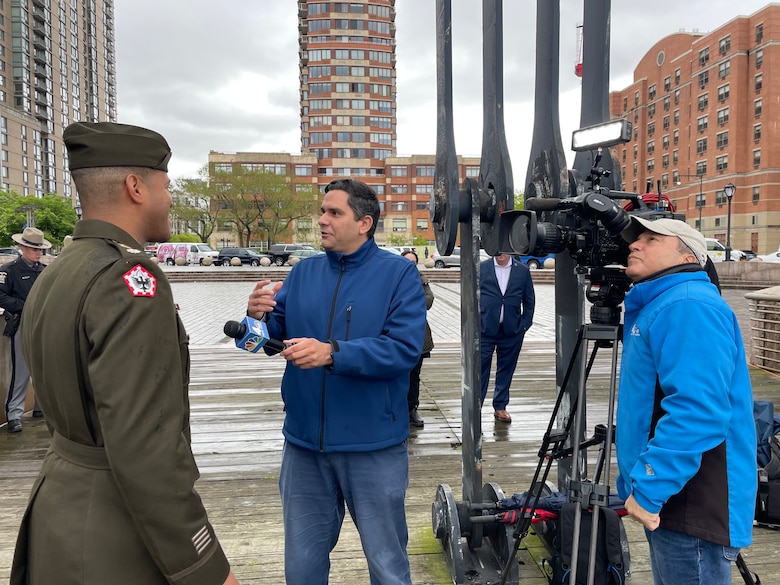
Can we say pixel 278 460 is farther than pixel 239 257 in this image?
No

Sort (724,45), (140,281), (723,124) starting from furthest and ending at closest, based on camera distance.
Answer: (723,124)
(724,45)
(140,281)

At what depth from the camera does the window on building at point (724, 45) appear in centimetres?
5791

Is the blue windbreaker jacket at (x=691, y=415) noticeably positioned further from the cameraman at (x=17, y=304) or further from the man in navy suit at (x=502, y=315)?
the cameraman at (x=17, y=304)

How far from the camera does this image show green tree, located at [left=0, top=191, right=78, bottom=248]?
49.6m

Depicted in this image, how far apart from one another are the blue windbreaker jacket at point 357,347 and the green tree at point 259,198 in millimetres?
58507

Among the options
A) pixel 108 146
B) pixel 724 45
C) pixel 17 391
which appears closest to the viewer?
pixel 108 146

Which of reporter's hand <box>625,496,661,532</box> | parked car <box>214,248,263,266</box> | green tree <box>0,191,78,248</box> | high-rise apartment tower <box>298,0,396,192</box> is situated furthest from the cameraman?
high-rise apartment tower <box>298,0,396,192</box>

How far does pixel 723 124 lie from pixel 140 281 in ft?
228

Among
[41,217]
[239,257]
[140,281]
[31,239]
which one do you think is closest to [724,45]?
[239,257]

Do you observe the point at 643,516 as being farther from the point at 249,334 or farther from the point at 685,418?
the point at 249,334

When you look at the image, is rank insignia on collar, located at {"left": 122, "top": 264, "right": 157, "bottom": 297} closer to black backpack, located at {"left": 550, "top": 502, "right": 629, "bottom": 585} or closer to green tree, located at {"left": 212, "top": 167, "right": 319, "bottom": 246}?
black backpack, located at {"left": 550, "top": 502, "right": 629, "bottom": 585}

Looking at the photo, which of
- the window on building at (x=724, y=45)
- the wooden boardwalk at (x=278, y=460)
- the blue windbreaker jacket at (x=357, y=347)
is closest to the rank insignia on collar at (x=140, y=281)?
the blue windbreaker jacket at (x=357, y=347)

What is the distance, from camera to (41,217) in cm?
5109

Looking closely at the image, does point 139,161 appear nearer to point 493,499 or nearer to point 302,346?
point 302,346
